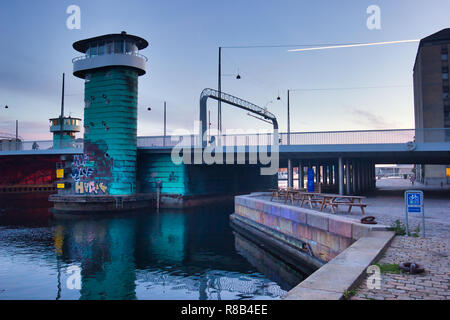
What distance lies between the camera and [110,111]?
37.8 m

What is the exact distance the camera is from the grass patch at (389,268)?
7.39m

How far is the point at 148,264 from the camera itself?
623 inches

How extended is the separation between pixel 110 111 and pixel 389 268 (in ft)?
114

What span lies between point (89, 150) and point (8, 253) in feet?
72.5

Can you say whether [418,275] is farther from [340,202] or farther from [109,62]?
[109,62]

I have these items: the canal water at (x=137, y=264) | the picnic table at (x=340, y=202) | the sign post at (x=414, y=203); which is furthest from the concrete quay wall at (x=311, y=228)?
the canal water at (x=137, y=264)

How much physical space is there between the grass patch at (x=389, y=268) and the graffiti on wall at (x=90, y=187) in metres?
34.2

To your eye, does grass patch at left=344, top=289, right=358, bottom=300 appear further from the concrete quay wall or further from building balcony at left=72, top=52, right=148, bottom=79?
building balcony at left=72, top=52, right=148, bottom=79

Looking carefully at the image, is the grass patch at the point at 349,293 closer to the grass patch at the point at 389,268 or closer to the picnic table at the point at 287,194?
the grass patch at the point at 389,268

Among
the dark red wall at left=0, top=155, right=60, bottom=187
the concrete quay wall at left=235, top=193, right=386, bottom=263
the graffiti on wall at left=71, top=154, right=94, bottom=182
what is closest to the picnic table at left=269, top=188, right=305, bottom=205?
the concrete quay wall at left=235, top=193, right=386, bottom=263

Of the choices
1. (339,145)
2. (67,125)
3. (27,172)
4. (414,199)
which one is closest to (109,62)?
(339,145)

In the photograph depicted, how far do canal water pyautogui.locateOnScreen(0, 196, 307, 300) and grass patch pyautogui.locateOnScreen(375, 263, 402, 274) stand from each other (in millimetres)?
4409

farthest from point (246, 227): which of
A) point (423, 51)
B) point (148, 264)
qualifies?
point (423, 51)
